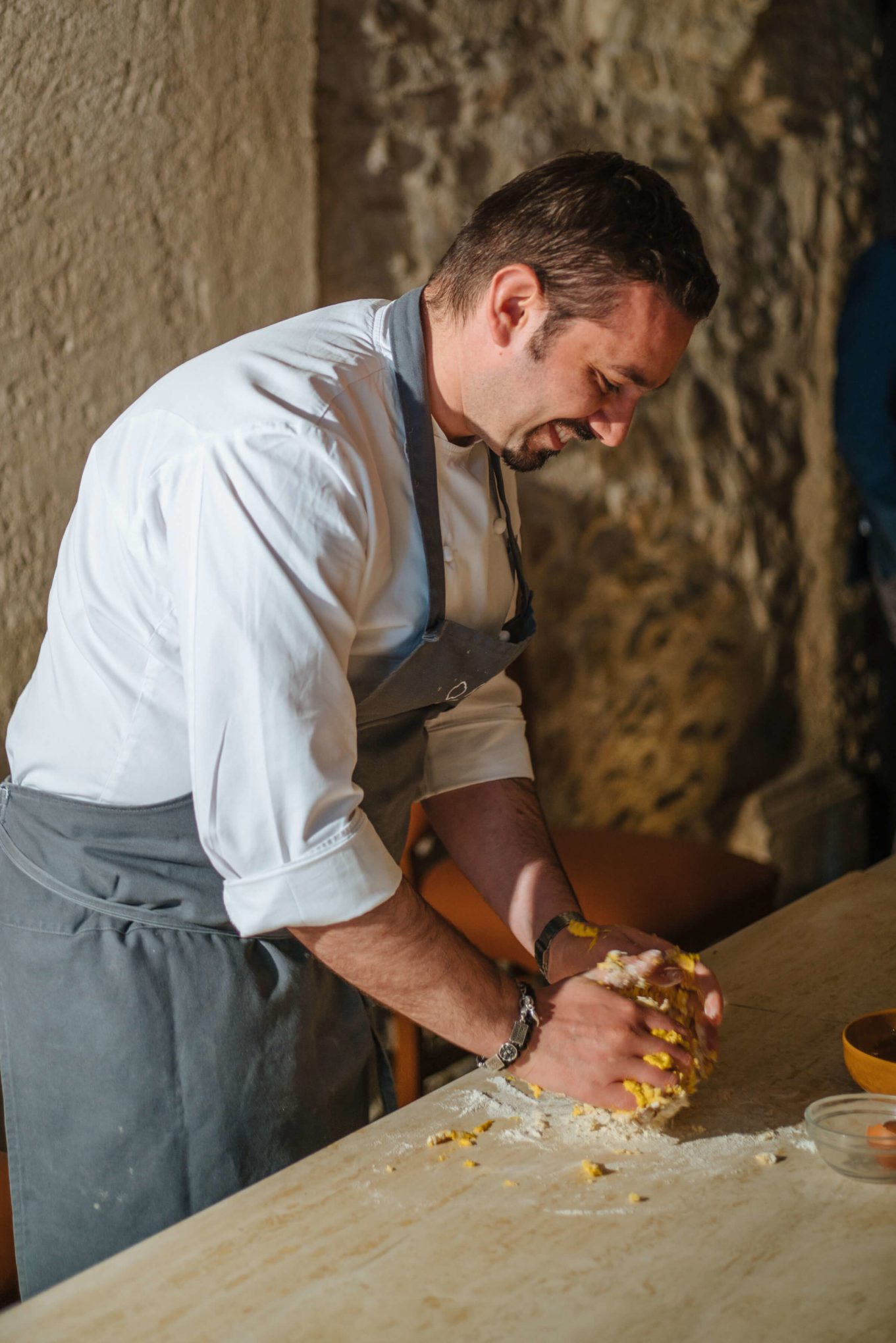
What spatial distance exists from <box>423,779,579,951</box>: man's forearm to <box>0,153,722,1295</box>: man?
85 mm

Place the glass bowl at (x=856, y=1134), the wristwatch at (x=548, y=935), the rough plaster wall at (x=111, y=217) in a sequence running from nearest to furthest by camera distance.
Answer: the glass bowl at (x=856, y=1134), the wristwatch at (x=548, y=935), the rough plaster wall at (x=111, y=217)

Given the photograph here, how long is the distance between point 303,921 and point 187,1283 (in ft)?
1.03

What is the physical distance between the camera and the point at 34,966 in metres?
1.36

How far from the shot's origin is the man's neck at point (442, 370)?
137cm

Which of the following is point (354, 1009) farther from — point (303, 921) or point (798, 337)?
point (798, 337)

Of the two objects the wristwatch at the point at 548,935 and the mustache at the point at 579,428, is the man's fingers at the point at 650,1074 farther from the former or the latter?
the mustache at the point at 579,428

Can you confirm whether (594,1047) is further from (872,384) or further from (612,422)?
(872,384)

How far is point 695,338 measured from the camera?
312 cm

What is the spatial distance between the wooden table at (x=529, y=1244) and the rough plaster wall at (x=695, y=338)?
1.63 m

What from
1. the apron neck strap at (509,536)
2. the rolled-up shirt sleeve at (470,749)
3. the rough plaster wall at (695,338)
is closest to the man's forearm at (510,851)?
the rolled-up shirt sleeve at (470,749)

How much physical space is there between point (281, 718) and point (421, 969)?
299 mm

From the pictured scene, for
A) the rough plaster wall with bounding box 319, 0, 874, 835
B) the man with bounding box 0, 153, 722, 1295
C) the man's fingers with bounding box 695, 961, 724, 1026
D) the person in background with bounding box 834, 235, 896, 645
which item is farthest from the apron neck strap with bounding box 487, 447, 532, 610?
the person in background with bounding box 834, 235, 896, 645

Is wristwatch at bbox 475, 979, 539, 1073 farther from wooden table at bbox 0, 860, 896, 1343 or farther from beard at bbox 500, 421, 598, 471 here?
beard at bbox 500, 421, 598, 471

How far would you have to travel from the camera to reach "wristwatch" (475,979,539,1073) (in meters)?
1.22
